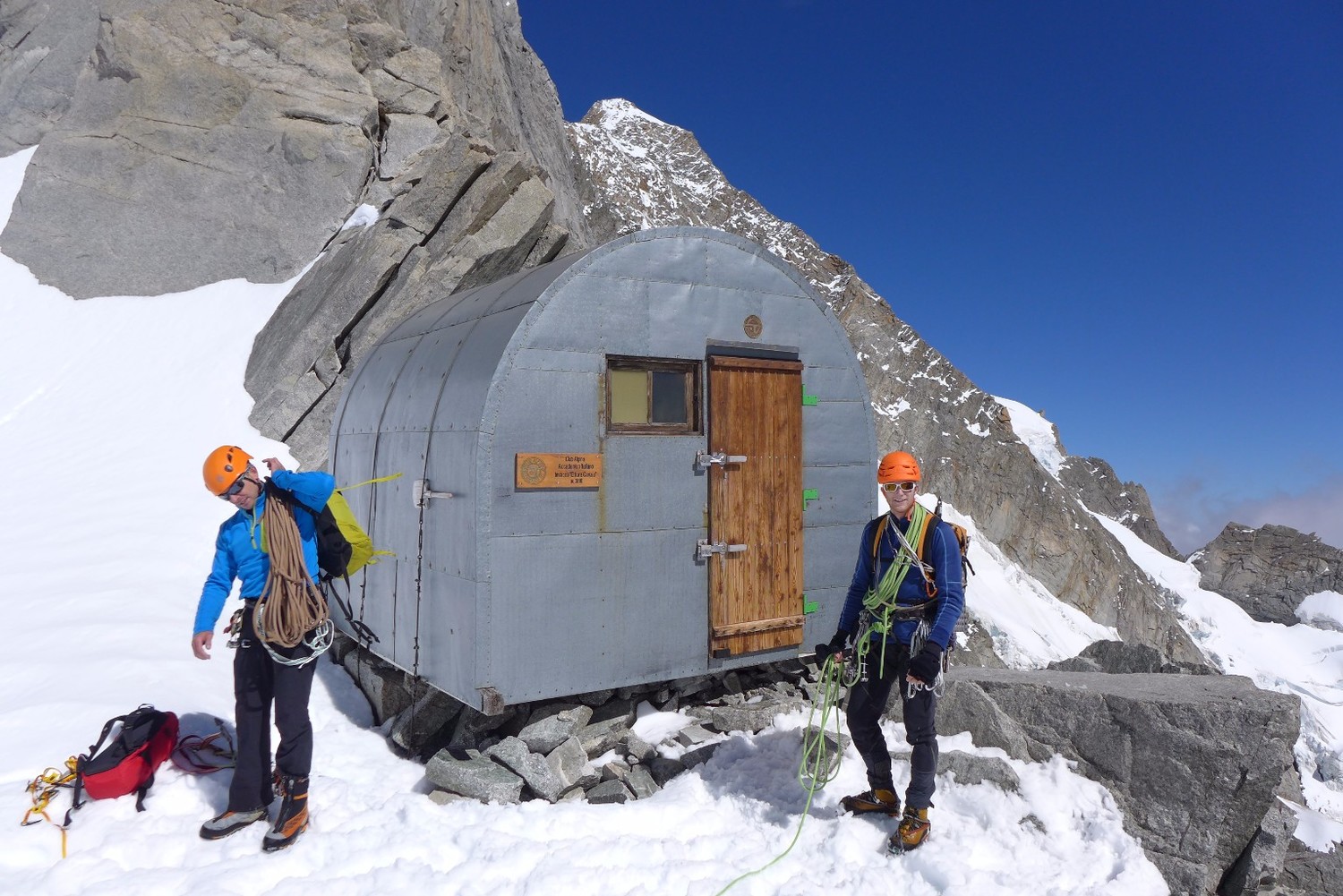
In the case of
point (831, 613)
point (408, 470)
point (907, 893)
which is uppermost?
point (408, 470)

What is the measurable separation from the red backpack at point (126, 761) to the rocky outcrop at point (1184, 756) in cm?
618

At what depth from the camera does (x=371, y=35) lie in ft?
70.3

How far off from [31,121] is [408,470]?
25873mm

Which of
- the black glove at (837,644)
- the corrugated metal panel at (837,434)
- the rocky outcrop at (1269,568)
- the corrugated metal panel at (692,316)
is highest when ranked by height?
the corrugated metal panel at (692,316)

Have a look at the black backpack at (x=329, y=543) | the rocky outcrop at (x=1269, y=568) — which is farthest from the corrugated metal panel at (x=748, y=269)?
the rocky outcrop at (x=1269, y=568)

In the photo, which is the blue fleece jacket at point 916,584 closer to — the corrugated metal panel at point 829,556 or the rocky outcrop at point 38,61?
the corrugated metal panel at point 829,556

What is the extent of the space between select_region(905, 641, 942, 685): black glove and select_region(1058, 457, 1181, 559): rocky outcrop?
366ft

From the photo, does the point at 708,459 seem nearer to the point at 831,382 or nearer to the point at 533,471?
the point at 533,471

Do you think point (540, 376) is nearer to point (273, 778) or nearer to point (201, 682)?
point (273, 778)

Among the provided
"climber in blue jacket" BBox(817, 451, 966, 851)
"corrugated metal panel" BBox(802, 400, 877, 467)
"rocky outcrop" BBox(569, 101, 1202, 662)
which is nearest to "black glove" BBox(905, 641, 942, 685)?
"climber in blue jacket" BBox(817, 451, 966, 851)

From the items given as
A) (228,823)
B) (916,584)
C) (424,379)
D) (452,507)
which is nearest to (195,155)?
(424,379)

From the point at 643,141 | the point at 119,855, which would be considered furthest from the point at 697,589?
the point at 643,141

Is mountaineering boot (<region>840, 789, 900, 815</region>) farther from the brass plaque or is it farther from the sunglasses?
the sunglasses

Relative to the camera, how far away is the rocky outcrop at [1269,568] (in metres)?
96.5
